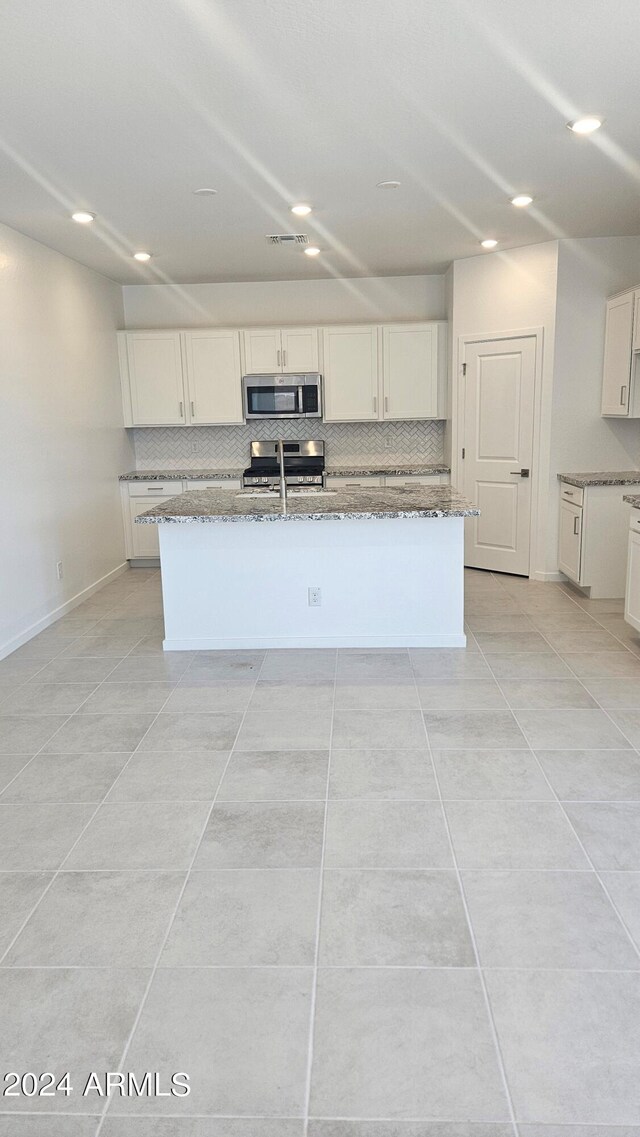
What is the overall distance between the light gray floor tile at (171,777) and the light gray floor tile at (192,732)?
0.06 meters

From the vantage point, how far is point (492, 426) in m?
A: 6.25

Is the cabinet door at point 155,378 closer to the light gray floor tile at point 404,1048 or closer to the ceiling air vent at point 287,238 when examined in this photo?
the ceiling air vent at point 287,238

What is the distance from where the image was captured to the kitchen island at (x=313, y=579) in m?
4.49

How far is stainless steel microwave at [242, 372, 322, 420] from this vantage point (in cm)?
682

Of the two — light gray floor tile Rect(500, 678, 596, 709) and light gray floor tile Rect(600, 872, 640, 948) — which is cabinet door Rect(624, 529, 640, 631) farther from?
light gray floor tile Rect(600, 872, 640, 948)

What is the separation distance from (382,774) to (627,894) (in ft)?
3.30

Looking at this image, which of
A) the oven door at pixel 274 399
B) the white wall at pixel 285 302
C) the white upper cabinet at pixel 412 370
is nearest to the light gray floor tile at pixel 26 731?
the oven door at pixel 274 399

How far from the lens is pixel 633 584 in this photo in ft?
14.8

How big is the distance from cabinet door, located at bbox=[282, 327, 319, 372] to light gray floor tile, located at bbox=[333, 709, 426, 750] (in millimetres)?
4126

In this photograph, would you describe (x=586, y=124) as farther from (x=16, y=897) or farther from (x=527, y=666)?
(x=16, y=897)

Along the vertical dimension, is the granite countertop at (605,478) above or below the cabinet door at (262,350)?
below

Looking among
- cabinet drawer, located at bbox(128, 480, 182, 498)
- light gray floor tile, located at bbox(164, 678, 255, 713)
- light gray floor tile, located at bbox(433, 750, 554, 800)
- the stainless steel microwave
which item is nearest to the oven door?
the stainless steel microwave

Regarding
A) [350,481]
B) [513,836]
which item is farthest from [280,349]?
[513,836]

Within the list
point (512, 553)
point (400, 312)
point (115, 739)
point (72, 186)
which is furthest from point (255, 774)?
point (400, 312)
